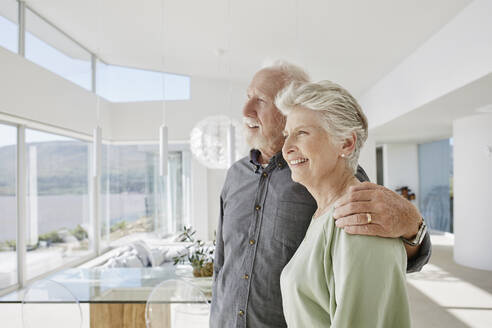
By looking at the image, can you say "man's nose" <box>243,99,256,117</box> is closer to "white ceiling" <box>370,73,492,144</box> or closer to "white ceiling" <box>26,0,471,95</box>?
"white ceiling" <box>26,0,471,95</box>

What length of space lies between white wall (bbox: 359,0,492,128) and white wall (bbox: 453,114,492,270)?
133cm

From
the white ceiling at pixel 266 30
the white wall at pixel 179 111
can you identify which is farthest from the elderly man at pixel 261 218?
the white wall at pixel 179 111

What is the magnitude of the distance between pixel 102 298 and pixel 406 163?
383 inches

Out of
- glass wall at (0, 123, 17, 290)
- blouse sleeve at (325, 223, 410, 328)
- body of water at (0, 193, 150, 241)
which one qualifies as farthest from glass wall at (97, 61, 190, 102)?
blouse sleeve at (325, 223, 410, 328)

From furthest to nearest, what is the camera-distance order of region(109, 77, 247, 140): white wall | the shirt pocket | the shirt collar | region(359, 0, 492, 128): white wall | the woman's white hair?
region(109, 77, 247, 140): white wall
region(359, 0, 492, 128): white wall
the shirt collar
the shirt pocket
the woman's white hair

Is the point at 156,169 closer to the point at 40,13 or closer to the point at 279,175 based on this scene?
the point at 40,13

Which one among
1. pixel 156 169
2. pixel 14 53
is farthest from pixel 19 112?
pixel 156 169

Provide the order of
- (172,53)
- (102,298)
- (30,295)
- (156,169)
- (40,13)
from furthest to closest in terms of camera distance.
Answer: (156,169), (172,53), (40,13), (102,298), (30,295)

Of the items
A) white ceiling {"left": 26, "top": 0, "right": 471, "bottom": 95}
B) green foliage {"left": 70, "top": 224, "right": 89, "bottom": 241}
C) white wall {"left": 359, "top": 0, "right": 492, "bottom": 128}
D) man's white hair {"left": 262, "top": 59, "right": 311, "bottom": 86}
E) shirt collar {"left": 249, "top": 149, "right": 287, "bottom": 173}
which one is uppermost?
white ceiling {"left": 26, "top": 0, "right": 471, "bottom": 95}

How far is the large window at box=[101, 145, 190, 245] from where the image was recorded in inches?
321

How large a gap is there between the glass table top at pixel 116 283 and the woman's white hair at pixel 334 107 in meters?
1.65

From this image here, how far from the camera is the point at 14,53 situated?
5039mm

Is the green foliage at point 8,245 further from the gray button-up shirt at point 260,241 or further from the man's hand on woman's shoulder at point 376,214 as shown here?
the man's hand on woman's shoulder at point 376,214

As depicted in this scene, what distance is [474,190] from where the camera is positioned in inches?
238
